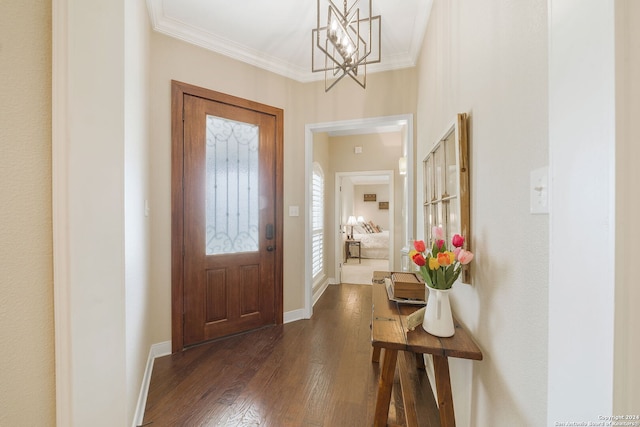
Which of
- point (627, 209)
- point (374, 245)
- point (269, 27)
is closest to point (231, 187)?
point (269, 27)

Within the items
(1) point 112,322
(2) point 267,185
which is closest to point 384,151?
(2) point 267,185

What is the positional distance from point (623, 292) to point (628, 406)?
17cm

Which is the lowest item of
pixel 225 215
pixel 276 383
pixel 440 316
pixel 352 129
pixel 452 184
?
pixel 276 383

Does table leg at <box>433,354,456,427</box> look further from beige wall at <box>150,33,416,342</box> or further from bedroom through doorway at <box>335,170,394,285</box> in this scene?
bedroom through doorway at <box>335,170,394,285</box>

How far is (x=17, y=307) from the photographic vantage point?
2.70 ft

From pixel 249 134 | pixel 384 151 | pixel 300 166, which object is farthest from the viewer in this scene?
pixel 384 151

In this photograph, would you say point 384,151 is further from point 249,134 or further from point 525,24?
point 525,24

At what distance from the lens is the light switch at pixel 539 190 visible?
0.62 metres

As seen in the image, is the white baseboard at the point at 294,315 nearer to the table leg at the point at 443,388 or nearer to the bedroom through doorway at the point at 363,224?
the bedroom through doorway at the point at 363,224

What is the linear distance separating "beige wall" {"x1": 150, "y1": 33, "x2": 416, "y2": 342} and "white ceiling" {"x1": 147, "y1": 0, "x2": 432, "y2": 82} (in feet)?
0.34

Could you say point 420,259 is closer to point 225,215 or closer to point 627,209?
point 627,209

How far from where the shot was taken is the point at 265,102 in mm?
2730

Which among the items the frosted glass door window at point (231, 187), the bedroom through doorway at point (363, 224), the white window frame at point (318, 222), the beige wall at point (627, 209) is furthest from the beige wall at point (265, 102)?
the beige wall at point (627, 209)

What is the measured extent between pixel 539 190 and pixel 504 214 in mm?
218
